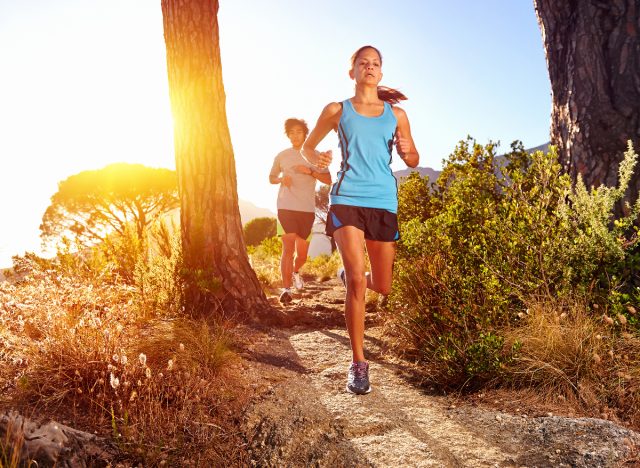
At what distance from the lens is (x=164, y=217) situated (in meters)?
6.20

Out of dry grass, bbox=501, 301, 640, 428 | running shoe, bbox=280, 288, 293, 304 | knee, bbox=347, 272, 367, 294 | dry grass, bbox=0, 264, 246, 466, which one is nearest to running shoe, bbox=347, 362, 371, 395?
knee, bbox=347, 272, 367, 294

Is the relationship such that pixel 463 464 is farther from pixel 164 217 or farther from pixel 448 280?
pixel 164 217

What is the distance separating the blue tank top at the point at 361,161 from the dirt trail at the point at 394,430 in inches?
49.9

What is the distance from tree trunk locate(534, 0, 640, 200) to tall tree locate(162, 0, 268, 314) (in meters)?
3.08

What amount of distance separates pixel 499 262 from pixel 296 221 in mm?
3402

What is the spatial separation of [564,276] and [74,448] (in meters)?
3.19

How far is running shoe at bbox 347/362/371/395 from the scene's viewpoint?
129 inches

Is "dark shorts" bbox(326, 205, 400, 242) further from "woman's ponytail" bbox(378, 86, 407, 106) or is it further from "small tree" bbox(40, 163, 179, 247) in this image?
"small tree" bbox(40, 163, 179, 247)

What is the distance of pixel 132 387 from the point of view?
2883mm

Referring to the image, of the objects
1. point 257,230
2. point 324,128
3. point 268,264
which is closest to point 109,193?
point 257,230

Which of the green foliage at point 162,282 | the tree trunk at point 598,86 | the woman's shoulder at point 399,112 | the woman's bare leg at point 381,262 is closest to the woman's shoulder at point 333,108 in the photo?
the woman's shoulder at point 399,112

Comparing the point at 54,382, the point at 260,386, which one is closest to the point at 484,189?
the point at 260,386

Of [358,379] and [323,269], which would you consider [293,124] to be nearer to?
[358,379]

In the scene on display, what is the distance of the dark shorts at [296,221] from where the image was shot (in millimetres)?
6594
